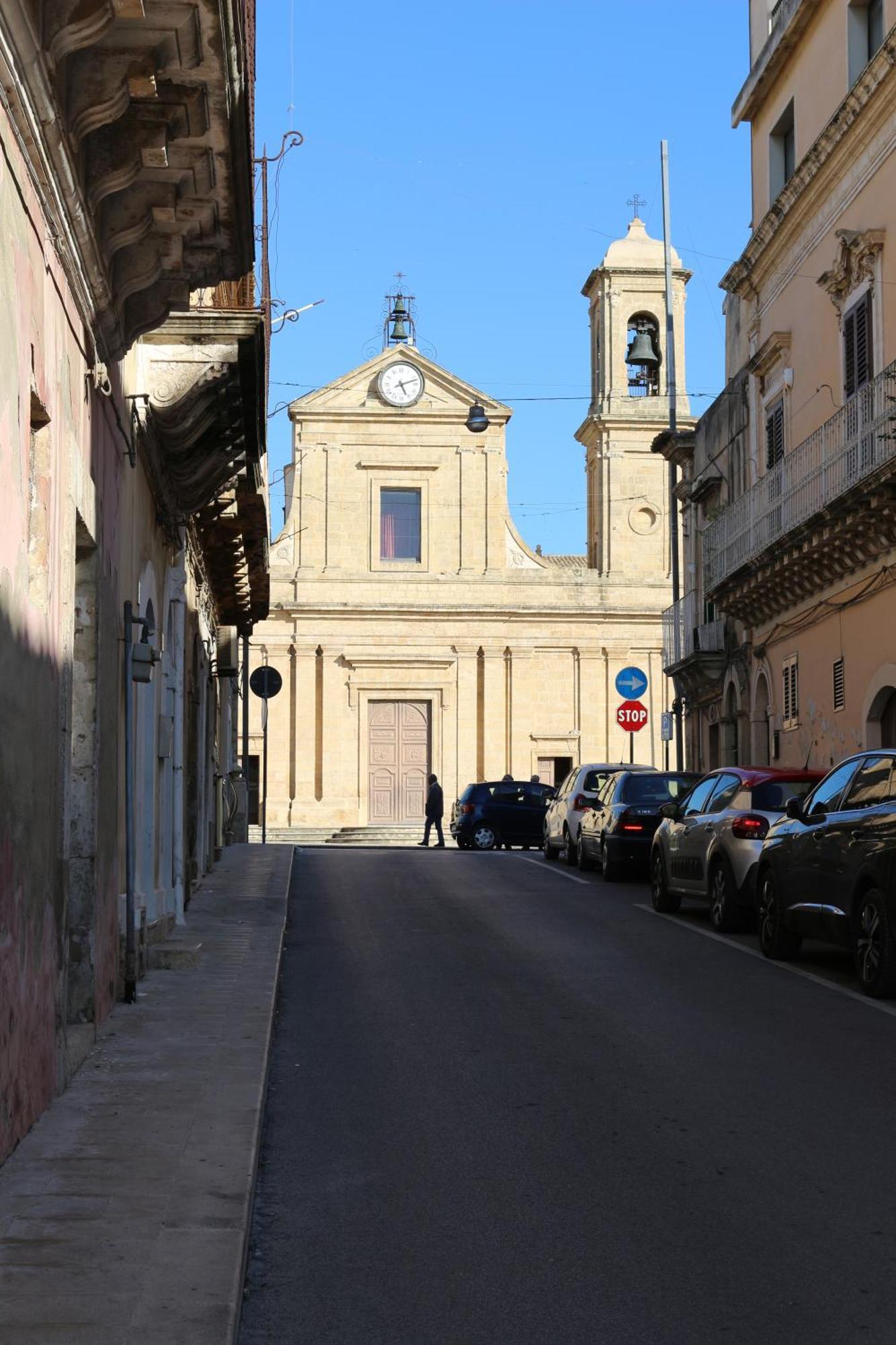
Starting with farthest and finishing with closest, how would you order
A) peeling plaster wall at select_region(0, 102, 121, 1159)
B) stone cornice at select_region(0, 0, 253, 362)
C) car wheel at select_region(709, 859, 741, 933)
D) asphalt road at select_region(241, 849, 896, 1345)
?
car wheel at select_region(709, 859, 741, 933) → stone cornice at select_region(0, 0, 253, 362) → peeling plaster wall at select_region(0, 102, 121, 1159) → asphalt road at select_region(241, 849, 896, 1345)

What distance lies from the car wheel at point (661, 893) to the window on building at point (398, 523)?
34.2 m

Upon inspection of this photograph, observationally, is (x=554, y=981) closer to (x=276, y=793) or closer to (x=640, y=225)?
(x=276, y=793)

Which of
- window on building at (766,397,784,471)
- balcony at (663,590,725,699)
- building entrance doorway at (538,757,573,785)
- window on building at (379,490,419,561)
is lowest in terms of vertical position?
building entrance doorway at (538,757,573,785)

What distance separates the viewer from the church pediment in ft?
171

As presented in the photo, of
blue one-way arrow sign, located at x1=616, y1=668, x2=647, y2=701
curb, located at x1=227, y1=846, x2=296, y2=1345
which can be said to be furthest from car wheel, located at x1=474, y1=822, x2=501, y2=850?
curb, located at x1=227, y1=846, x2=296, y2=1345

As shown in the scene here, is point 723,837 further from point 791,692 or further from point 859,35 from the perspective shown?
point 859,35

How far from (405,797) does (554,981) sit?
3886cm

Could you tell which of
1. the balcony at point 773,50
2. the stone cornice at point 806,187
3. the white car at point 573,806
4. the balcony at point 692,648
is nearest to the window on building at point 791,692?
the white car at point 573,806

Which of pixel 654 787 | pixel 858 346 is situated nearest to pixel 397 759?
pixel 654 787

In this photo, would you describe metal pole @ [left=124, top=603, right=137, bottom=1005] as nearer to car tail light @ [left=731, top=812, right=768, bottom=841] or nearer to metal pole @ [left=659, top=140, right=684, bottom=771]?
car tail light @ [left=731, top=812, right=768, bottom=841]

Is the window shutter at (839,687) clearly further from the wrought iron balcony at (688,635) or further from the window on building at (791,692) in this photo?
the wrought iron balcony at (688,635)

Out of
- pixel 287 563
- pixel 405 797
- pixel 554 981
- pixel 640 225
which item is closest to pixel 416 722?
pixel 405 797

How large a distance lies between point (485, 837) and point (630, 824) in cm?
1533

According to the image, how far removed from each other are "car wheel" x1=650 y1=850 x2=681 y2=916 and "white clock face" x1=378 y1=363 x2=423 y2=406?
35.0 meters
